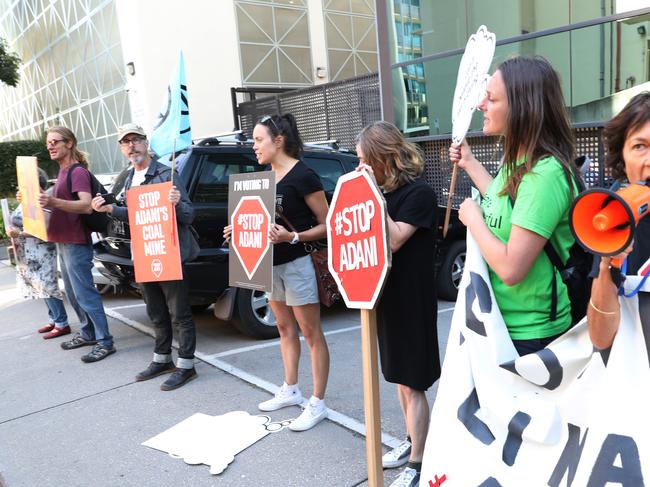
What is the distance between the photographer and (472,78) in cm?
216

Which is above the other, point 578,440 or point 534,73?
point 534,73

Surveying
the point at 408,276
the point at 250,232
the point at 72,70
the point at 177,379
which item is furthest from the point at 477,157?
the point at 72,70

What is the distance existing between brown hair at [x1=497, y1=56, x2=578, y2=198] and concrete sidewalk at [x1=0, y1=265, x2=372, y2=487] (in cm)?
185

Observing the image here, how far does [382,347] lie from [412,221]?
0.64 metres

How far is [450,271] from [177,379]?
11.1ft

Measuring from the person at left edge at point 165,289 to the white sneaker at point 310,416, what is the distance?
1239mm

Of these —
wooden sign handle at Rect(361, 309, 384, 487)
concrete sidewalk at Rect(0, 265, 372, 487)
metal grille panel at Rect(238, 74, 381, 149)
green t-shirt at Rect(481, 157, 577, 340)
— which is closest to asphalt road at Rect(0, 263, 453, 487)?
concrete sidewalk at Rect(0, 265, 372, 487)

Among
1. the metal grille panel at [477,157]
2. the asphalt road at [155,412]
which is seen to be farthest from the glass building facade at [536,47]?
the asphalt road at [155,412]

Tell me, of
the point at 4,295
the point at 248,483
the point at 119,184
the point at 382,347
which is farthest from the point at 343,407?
the point at 4,295

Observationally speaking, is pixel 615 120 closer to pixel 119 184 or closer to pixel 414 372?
pixel 414 372

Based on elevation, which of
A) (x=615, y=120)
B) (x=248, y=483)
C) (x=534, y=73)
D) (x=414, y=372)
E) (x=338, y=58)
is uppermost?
(x=338, y=58)

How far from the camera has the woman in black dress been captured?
249cm

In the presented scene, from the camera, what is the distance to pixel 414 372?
2.50m

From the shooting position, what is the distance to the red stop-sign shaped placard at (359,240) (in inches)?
83.9
